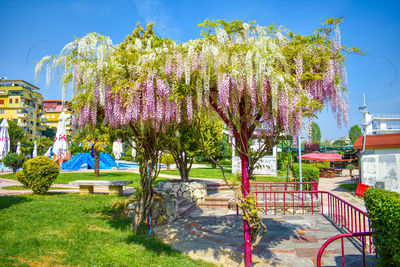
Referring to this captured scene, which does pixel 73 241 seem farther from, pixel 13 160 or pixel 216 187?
pixel 13 160

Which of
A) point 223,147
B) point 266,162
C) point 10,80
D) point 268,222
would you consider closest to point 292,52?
point 268,222

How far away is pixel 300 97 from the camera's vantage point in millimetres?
4008

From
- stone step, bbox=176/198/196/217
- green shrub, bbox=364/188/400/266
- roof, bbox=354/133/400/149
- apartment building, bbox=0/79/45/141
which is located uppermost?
apartment building, bbox=0/79/45/141

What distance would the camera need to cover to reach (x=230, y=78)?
410 cm

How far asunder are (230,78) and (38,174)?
9195 millimetres

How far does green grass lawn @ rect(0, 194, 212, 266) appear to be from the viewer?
4285mm

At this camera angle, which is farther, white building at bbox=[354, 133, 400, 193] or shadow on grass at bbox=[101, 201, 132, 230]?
white building at bbox=[354, 133, 400, 193]

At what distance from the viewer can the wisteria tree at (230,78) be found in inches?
158

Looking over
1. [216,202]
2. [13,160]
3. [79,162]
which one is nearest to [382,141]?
[216,202]

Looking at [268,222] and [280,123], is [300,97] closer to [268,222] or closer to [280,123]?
[280,123]

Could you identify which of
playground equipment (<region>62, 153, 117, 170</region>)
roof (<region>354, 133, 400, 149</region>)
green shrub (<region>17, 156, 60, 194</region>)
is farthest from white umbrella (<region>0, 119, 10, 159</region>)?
roof (<region>354, 133, 400, 149</region>)

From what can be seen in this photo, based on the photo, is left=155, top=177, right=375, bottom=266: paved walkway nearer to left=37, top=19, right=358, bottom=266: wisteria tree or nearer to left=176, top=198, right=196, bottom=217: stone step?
left=176, top=198, right=196, bottom=217: stone step

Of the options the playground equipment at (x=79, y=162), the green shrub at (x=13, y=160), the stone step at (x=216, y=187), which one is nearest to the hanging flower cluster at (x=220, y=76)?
the stone step at (x=216, y=187)

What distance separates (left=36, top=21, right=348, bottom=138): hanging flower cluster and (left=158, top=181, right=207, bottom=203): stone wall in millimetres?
5500
